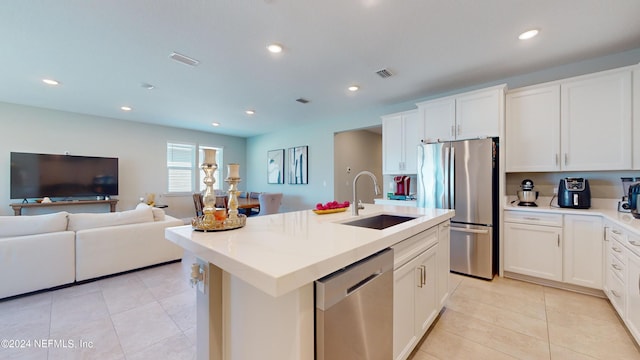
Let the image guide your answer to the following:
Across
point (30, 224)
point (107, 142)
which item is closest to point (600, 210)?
point (30, 224)

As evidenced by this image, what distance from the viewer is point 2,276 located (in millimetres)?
2367

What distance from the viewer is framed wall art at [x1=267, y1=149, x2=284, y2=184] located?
6605 millimetres

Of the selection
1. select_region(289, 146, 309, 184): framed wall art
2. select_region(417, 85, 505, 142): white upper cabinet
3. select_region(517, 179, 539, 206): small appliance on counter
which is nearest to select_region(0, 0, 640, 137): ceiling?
select_region(417, 85, 505, 142): white upper cabinet

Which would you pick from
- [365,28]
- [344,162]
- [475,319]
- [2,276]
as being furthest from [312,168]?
[2,276]

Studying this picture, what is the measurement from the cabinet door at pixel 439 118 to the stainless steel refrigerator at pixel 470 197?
205 millimetres

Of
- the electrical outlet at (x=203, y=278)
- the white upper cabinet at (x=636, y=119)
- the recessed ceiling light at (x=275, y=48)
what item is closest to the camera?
the electrical outlet at (x=203, y=278)

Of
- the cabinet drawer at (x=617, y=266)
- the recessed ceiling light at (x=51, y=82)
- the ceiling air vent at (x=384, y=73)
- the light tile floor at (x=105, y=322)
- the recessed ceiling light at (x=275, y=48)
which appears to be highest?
the ceiling air vent at (x=384, y=73)

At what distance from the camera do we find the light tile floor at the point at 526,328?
67.2 inches

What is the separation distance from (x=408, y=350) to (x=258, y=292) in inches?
44.1

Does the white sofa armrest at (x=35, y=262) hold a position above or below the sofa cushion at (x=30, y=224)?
below

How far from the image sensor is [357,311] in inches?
42.7

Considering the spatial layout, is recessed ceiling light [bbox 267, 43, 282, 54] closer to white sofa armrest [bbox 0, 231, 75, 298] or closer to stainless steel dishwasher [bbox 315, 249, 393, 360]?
stainless steel dishwasher [bbox 315, 249, 393, 360]

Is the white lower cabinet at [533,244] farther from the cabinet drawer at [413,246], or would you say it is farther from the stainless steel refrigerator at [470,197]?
the cabinet drawer at [413,246]

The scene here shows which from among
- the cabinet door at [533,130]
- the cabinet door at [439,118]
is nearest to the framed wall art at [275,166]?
the cabinet door at [439,118]
